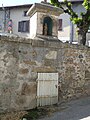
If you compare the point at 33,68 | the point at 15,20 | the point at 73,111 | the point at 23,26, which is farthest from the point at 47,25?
the point at 15,20

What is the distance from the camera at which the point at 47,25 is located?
404 inches

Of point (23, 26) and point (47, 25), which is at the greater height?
point (23, 26)

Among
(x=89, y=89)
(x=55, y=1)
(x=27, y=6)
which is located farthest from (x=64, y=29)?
(x=89, y=89)

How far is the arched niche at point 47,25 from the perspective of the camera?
396 inches

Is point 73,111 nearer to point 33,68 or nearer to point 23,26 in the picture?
point 33,68

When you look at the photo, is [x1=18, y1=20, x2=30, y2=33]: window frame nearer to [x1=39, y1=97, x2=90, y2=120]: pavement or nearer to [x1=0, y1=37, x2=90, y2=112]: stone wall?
[x1=0, y1=37, x2=90, y2=112]: stone wall

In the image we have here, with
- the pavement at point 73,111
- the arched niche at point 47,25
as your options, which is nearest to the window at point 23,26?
the arched niche at point 47,25

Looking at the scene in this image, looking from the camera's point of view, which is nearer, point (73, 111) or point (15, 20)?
point (73, 111)

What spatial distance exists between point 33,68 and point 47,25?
2.13 meters

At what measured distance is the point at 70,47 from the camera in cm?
1029

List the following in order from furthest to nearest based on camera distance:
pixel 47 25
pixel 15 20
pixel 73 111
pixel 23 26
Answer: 1. pixel 15 20
2. pixel 23 26
3. pixel 47 25
4. pixel 73 111

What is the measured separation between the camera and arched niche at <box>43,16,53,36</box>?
1006cm

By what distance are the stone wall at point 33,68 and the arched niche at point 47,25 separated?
573 mm

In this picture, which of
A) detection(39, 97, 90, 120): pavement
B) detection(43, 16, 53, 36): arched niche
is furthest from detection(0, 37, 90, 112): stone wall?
detection(43, 16, 53, 36): arched niche
